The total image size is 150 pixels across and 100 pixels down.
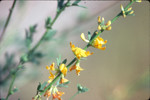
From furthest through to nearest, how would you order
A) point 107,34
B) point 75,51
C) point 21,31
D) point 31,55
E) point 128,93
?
point 107,34
point 21,31
point 128,93
point 31,55
point 75,51

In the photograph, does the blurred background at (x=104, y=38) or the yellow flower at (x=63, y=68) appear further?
the blurred background at (x=104, y=38)

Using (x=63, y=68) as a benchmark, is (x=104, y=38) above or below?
below

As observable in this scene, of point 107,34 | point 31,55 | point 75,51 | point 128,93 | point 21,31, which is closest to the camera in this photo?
point 75,51

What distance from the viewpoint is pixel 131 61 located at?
1.18m

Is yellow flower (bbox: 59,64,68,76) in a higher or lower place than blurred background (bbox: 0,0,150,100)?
higher

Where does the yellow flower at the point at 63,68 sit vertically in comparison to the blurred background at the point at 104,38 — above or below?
above

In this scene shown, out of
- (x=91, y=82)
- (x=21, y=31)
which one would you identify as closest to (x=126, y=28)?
(x=91, y=82)

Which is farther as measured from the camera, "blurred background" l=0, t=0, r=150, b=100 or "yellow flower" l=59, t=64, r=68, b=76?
"blurred background" l=0, t=0, r=150, b=100

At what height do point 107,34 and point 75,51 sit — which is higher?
point 75,51

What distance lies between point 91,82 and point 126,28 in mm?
445

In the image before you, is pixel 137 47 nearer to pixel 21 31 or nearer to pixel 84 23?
pixel 84 23

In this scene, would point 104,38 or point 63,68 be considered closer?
point 63,68

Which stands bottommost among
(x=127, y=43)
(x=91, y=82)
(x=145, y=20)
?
(x=91, y=82)

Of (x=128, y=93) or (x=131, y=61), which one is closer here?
(x=128, y=93)
